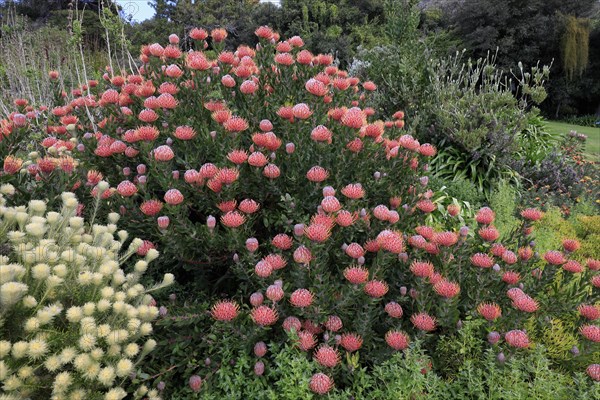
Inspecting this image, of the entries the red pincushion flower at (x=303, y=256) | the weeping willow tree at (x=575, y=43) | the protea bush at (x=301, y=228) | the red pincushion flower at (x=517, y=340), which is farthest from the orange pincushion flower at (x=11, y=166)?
the weeping willow tree at (x=575, y=43)

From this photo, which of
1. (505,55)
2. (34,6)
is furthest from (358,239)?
(34,6)

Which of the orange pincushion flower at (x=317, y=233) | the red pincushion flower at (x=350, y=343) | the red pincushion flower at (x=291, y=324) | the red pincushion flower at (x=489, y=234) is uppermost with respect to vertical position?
the orange pincushion flower at (x=317, y=233)

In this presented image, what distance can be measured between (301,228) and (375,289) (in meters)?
0.37

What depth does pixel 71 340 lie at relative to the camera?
4.42 feet

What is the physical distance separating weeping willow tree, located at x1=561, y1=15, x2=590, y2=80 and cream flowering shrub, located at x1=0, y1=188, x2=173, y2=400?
19218 mm

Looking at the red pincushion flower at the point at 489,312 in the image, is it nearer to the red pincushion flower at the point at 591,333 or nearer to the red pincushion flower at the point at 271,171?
the red pincushion flower at the point at 591,333

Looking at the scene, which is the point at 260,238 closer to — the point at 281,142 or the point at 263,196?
the point at 263,196

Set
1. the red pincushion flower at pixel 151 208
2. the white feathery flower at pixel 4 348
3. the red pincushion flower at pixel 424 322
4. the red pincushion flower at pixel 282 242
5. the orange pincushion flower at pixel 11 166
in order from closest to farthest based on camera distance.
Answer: the white feathery flower at pixel 4 348
the red pincushion flower at pixel 424 322
the red pincushion flower at pixel 282 242
the red pincushion flower at pixel 151 208
the orange pincushion flower at pixel 11 166

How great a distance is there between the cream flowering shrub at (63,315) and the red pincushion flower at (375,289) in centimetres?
75

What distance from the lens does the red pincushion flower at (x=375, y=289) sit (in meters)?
1.56

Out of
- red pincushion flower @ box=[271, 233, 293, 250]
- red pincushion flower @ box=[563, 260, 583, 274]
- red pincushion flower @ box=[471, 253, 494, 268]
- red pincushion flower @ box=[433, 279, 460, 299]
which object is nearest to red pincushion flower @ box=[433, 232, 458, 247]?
red pincushion flower @ box=[471, 253, 494, 268]

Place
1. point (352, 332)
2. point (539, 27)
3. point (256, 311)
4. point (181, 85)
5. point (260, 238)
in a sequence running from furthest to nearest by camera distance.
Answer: point (539, 27), point (181, 85), point (260, 238), point (352, 332), point (256, 311)

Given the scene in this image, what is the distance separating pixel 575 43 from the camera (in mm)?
16031

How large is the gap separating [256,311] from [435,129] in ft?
15.0
